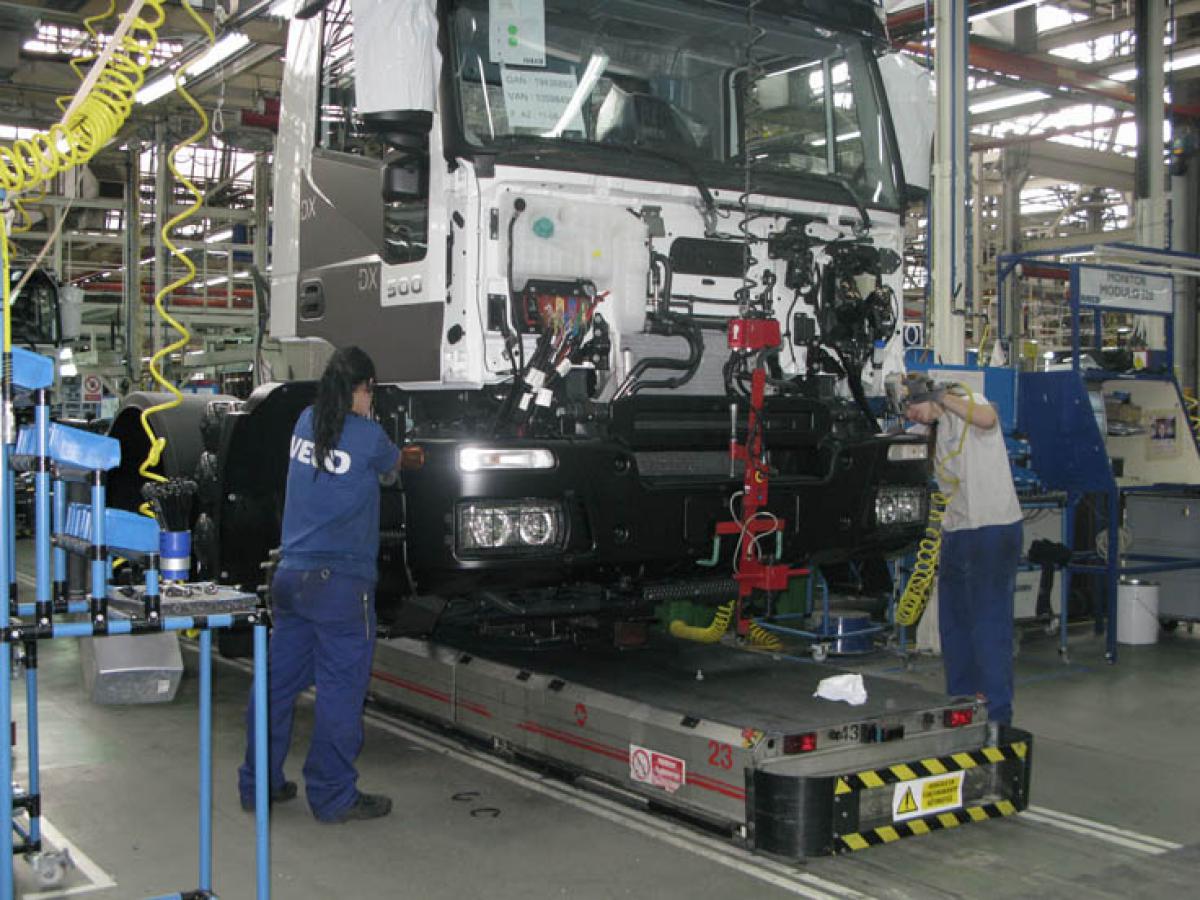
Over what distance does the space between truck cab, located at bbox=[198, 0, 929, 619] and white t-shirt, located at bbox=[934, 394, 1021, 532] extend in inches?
7.7

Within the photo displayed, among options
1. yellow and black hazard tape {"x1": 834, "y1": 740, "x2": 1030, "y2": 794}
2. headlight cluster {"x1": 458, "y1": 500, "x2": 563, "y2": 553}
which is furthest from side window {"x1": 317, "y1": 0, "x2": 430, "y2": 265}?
yellow and black hazard tape {"x1": 834, "y1": 740, "x2": 1030, "y2": 794}

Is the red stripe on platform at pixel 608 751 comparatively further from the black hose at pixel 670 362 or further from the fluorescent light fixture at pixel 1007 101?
the fluorescent light fixture at pixel 1007 101

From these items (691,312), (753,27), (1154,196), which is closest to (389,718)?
(691,312)

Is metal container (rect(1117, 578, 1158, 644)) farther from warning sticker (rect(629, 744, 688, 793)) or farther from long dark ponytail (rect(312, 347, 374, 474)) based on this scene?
long dark ponytail (rect(312, 347, 374, 474))

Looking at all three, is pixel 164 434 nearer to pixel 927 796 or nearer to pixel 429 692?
pixel 429 692

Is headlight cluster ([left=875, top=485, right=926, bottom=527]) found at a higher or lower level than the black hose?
lower

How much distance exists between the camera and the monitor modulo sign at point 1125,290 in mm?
8625

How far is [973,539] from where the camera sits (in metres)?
5.45

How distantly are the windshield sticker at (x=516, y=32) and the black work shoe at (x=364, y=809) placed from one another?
2.77 metres

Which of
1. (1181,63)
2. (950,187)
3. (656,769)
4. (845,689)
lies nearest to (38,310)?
(656,769)

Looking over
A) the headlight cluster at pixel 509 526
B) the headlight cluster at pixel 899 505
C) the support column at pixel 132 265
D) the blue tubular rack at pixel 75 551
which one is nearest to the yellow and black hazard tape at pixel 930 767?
the headlight cluster at pixel 899 505

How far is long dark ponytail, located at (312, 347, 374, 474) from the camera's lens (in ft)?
14.6

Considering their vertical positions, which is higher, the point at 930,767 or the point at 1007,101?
the point at 1007,101

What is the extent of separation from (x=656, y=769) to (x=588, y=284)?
5.96ft
